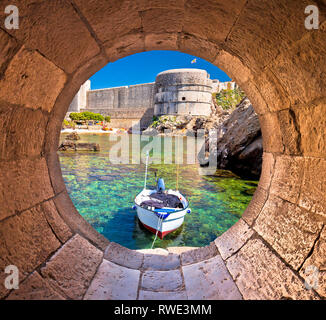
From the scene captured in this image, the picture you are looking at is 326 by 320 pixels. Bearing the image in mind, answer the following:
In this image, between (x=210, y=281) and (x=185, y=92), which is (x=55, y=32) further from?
(x=185, y=92)

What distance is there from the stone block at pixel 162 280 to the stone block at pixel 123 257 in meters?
0.15

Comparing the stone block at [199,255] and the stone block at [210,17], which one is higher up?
the stone block at [210,17]

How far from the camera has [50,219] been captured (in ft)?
5.09

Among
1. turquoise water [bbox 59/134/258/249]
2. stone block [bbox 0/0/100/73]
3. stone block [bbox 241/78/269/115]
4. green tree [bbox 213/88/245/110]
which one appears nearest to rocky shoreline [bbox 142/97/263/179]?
turquoise water [bbox 59/134/258/249]

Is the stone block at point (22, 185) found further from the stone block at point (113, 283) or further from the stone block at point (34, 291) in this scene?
the stone block at point (113, 283)

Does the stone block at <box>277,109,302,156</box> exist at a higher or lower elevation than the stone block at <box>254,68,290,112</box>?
lower

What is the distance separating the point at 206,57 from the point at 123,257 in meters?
1.95

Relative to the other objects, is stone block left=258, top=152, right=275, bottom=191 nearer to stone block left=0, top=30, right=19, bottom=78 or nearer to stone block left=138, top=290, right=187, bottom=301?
stone block left=138, top=290, right=187, bottom=301

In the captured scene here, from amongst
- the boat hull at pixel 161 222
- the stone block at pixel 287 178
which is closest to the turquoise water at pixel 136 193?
the boat hull at pixel 161 222

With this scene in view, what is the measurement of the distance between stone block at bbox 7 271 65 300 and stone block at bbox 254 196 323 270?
1.48 metres

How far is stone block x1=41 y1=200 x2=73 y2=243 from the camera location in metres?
1.54

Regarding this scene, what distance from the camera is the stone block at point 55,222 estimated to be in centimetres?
154

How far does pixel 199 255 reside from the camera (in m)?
2.02
